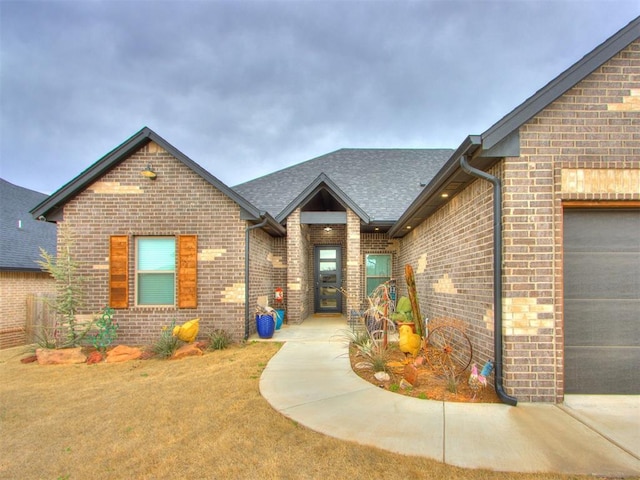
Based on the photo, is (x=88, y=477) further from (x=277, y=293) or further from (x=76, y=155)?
(x=76, y=155)

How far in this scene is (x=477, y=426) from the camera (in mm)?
3424

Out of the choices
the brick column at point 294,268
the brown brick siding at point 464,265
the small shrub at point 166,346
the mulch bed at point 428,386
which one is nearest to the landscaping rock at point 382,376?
the mulch bed at point 428,386

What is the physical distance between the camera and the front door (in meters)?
13.3

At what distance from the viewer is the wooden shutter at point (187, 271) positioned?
7934 millimetres

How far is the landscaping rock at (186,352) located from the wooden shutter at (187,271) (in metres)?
1.16

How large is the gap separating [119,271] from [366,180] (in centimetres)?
932

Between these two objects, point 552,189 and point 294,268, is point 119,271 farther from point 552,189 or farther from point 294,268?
point 552,189

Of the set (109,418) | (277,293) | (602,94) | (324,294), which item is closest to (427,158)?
(324,294)

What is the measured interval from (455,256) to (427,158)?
1033 cm

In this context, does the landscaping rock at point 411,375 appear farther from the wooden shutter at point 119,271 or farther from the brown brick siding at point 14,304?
the brown brick siding at point 14,304

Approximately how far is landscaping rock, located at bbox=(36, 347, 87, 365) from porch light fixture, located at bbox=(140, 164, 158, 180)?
3964 millimetres

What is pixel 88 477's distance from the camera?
2.69m

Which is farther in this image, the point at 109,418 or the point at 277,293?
the point at 277,293

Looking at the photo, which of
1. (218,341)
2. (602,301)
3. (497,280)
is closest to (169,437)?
(497,280)
